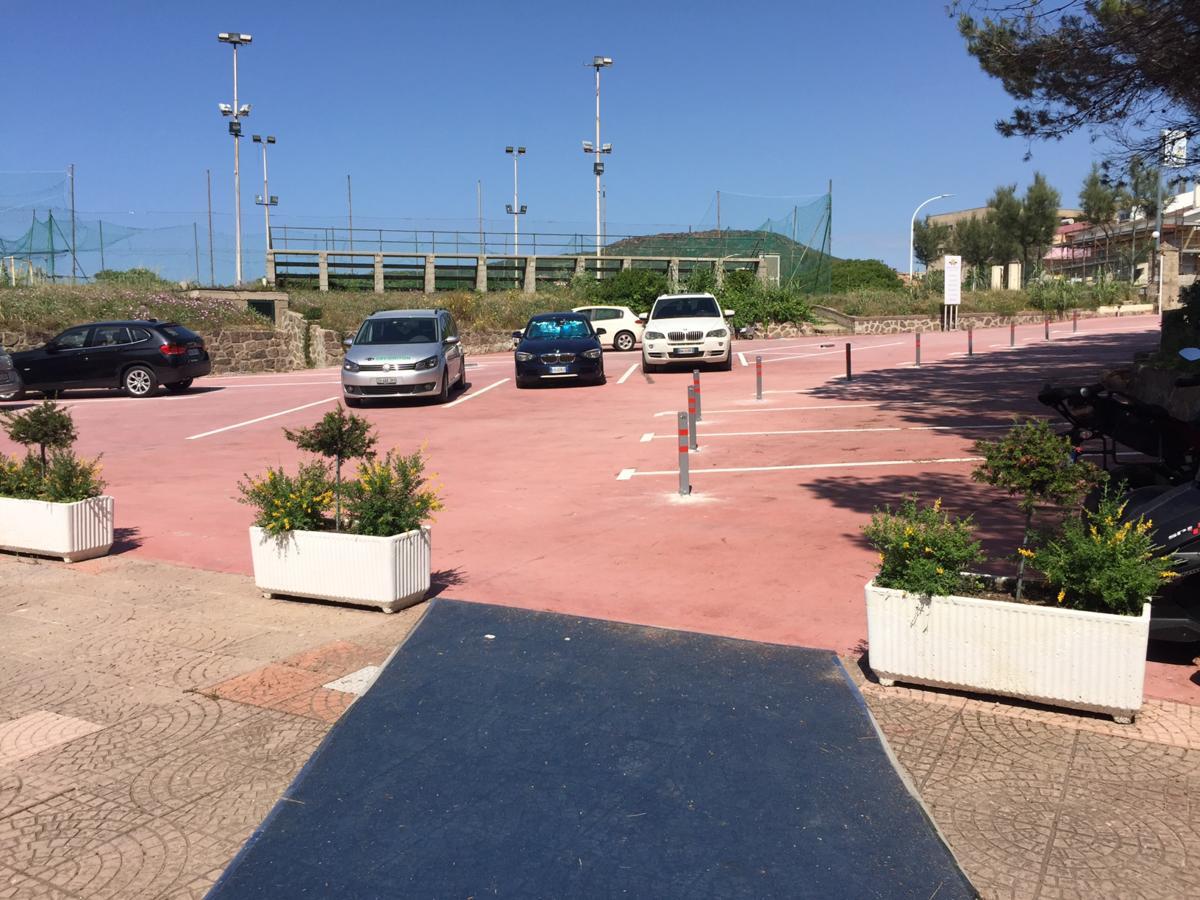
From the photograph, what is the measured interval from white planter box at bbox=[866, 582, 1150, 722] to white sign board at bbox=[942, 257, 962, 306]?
3425 centimetres

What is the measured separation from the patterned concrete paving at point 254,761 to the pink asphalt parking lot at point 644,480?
953 millimetres

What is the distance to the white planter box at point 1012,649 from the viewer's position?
4.72 meters

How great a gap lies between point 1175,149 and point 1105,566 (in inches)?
477

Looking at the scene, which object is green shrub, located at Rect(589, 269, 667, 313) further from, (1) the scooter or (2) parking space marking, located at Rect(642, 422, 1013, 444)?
(1) the scooter

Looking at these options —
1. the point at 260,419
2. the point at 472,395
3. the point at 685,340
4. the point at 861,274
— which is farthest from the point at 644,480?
the point at 861,274

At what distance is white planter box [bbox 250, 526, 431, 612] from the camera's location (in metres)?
6.63

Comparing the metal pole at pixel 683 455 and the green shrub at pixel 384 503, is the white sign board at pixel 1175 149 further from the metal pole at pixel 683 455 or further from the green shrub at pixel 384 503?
the green shrub at pixel 384 503

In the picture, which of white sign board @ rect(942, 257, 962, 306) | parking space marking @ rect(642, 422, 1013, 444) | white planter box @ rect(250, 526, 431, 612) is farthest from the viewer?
white sign board @ rect(942, 257, 962, 306)

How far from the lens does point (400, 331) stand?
1958 centimetres

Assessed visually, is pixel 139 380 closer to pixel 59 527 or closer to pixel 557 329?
pixel 557 329

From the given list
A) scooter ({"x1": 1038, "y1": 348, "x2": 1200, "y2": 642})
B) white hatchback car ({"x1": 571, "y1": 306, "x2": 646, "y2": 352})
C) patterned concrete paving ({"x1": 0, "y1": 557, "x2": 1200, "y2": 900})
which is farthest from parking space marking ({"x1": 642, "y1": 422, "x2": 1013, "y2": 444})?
white hatchback car ({"x1": 571, "y1": 306, "x2": 646, "y2": 352})

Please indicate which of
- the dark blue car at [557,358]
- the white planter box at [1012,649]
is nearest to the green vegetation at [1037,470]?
the white planter box at [1012,649]

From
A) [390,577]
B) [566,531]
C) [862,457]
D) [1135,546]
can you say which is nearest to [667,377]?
[862,457]

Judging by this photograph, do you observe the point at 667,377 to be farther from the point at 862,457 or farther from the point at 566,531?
the point at 566,531
